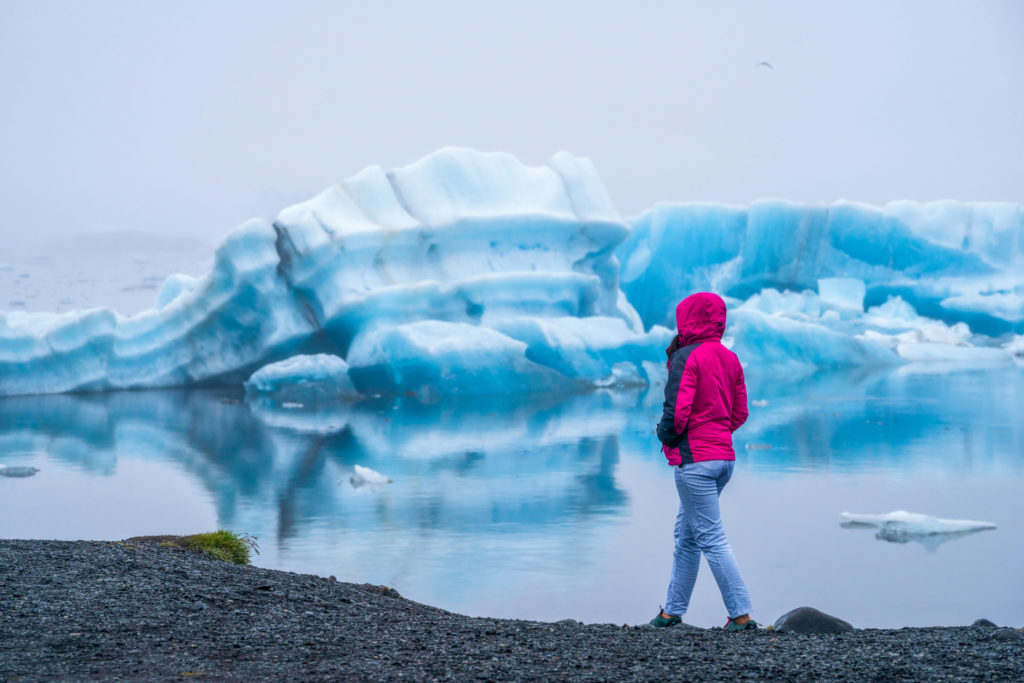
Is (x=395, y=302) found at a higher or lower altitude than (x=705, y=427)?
higher

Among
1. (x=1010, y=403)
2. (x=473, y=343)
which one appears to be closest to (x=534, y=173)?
(x=473, y=343)

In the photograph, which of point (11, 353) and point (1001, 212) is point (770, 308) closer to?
point (1001, 212)

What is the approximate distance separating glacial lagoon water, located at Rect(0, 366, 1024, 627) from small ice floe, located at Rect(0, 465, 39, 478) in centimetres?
33

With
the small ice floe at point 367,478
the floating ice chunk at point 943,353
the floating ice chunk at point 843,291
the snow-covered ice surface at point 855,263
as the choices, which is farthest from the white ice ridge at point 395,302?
the floating ice chunk at point 943,353

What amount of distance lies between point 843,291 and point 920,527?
19.0 meters

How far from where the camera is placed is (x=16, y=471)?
8.66m

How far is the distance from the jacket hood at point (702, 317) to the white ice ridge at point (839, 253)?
20416 mm

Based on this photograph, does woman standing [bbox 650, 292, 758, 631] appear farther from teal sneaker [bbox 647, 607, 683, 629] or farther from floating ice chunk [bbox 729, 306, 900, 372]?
floating ice chunk [bbox 729, 306, 900, 372]

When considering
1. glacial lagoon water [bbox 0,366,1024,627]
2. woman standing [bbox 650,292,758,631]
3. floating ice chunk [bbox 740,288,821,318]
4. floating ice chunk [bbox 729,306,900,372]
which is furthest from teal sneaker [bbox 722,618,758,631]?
floating ice chunk [bbox 740,288,821,318]

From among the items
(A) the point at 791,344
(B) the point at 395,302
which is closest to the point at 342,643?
(B) the point at 395,302

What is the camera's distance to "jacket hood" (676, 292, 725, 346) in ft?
10.1

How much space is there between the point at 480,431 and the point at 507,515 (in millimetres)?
5277

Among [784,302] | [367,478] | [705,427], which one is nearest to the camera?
[705,427]

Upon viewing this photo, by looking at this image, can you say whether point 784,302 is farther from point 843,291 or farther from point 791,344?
point 791,344
